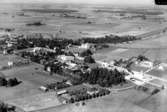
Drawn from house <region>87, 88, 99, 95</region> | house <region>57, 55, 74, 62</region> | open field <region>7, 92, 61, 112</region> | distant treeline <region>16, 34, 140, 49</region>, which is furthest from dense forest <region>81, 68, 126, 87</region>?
distant treeline <region>16, 34, 140, 49</region>

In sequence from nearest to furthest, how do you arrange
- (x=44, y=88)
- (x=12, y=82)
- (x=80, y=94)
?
(x=80, y=94) → (x=44, y=88) → (x=12, y=82)

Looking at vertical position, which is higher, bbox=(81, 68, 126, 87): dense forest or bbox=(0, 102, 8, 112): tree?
bbox=(0, 102, 8, 112): tree

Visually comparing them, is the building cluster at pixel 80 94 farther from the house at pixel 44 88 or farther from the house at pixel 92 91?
the house at pixel 44 88

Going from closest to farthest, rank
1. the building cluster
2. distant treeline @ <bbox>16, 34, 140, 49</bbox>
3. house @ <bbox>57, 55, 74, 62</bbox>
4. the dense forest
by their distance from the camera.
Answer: the building cluster → the dense forest → house @ <bbox>57, 55, 74, 62</bbox> → distant treeline @ <bbox>16, 34, 140, 49</bbox>

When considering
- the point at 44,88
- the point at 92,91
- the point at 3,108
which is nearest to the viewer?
the point at 3,108

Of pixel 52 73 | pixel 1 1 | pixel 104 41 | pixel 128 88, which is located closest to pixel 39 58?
pixel 52 73

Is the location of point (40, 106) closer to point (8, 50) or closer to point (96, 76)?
point (96, 76)

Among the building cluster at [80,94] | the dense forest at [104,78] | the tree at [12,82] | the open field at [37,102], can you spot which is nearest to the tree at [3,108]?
the open field at [37,102]

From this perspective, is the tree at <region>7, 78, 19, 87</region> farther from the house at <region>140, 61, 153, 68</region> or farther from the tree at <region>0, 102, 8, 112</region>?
the house at <region>140, 61, 153, 68</region>

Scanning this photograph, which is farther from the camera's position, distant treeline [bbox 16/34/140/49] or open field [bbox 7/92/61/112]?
distant treeline [bbox 16/34/140/49]

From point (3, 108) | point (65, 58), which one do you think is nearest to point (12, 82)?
point (3, 108)

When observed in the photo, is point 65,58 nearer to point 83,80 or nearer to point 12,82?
point 83,80
